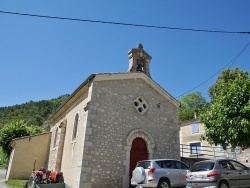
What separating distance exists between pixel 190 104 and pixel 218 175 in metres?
36.5

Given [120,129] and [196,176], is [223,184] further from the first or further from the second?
[120,129]

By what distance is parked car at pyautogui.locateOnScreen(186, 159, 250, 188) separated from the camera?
9.69 m

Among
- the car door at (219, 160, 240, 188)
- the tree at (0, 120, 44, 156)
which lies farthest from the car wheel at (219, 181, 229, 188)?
the tree at (0, 120, 44, 156)

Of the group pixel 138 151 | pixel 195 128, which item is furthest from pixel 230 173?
pixel 195 128

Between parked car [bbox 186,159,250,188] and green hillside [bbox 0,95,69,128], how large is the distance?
6974 cm

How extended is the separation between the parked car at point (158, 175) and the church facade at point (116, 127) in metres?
2.17

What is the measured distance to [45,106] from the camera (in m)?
87.4

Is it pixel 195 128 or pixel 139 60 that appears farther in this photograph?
pixel 195 128

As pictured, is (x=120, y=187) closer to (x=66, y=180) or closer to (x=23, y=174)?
(x=66, y=180)

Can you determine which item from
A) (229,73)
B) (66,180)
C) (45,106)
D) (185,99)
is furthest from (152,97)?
(45,106)

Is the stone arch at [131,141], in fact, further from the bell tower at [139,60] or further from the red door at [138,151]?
the bell tower at [139,60]

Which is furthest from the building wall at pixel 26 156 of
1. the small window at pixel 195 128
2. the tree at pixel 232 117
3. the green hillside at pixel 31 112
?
the green hillside at pixel 31 112

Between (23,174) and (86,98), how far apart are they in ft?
36.1

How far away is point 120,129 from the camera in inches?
556
